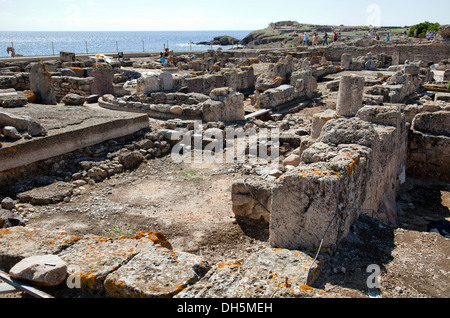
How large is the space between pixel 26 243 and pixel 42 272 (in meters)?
0.90

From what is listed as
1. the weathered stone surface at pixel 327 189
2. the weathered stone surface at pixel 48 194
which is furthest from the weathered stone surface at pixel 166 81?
the weathered stone surface at pixel 327 189

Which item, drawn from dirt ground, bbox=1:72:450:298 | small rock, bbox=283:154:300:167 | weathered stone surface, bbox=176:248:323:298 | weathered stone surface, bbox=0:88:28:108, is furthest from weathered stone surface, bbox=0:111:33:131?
weathered stone surface, bbox=176:248:323:298

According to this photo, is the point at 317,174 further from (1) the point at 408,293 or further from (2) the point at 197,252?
(2) the point at 197,252

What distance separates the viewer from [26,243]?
3.77m

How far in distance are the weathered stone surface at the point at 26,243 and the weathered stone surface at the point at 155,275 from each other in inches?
39.1

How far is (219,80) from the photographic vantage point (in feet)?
50.2

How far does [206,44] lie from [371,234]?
85268 millimetres

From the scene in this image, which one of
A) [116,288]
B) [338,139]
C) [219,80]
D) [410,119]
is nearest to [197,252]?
[116,288]

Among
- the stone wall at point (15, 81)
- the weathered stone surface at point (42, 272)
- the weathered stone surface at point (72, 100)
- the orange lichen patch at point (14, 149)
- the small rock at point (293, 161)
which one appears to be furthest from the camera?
the stone wall at point (15, 81)

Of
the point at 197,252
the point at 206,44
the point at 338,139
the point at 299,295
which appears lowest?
the point at 197,252

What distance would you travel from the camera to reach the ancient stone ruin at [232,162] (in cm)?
319

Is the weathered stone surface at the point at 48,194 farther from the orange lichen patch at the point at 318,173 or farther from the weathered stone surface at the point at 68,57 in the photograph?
the weathered stone surface at the point at 68,57

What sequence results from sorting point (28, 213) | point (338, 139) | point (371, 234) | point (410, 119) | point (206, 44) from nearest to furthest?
point (371, 234) < point (338, 139) < point (28, 213) < point (410, 119) < point (206, 44)

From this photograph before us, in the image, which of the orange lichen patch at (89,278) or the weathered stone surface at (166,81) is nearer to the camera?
the orange lichen patch at (89,278)
